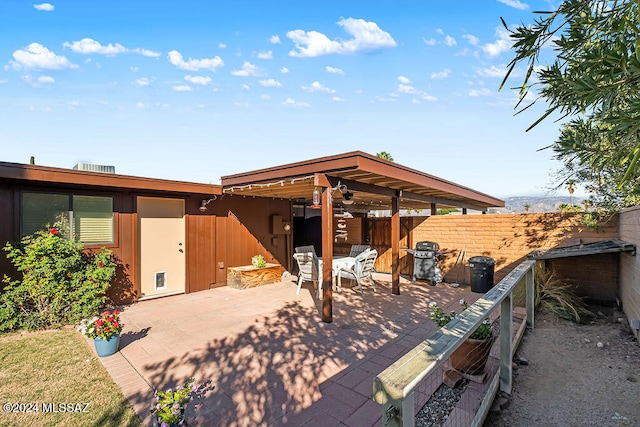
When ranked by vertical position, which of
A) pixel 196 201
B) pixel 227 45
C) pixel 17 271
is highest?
pixel 227 45

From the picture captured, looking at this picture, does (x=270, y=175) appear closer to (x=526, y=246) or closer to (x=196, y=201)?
(x=196, y=201)

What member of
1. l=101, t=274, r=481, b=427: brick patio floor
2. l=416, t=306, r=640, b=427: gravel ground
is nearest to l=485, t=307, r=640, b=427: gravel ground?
l=416, t=306, r=640, b=427: gravel ground

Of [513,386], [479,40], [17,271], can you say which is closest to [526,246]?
[479,40]

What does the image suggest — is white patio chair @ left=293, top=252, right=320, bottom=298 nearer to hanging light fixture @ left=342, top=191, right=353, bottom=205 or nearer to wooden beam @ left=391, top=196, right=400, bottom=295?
hanging light fixture @ left=342, top=191, right=353, bottom=205

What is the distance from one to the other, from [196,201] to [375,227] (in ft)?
16.5

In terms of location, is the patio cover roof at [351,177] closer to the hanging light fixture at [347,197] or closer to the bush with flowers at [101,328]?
the hanging light fixture at [347,197]

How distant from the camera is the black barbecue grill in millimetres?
7266

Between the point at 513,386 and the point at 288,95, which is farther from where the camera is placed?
the point at 288,95

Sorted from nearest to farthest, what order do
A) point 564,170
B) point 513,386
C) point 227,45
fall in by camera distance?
1. point 513,386
2. point 564,170
3. point 227,45

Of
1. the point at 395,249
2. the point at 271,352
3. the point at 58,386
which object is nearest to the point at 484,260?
the point at 395,249

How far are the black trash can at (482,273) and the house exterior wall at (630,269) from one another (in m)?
1.99

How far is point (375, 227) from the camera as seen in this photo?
910 cm

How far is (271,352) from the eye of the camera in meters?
3.60

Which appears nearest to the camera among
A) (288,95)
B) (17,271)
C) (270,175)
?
(17,271)
